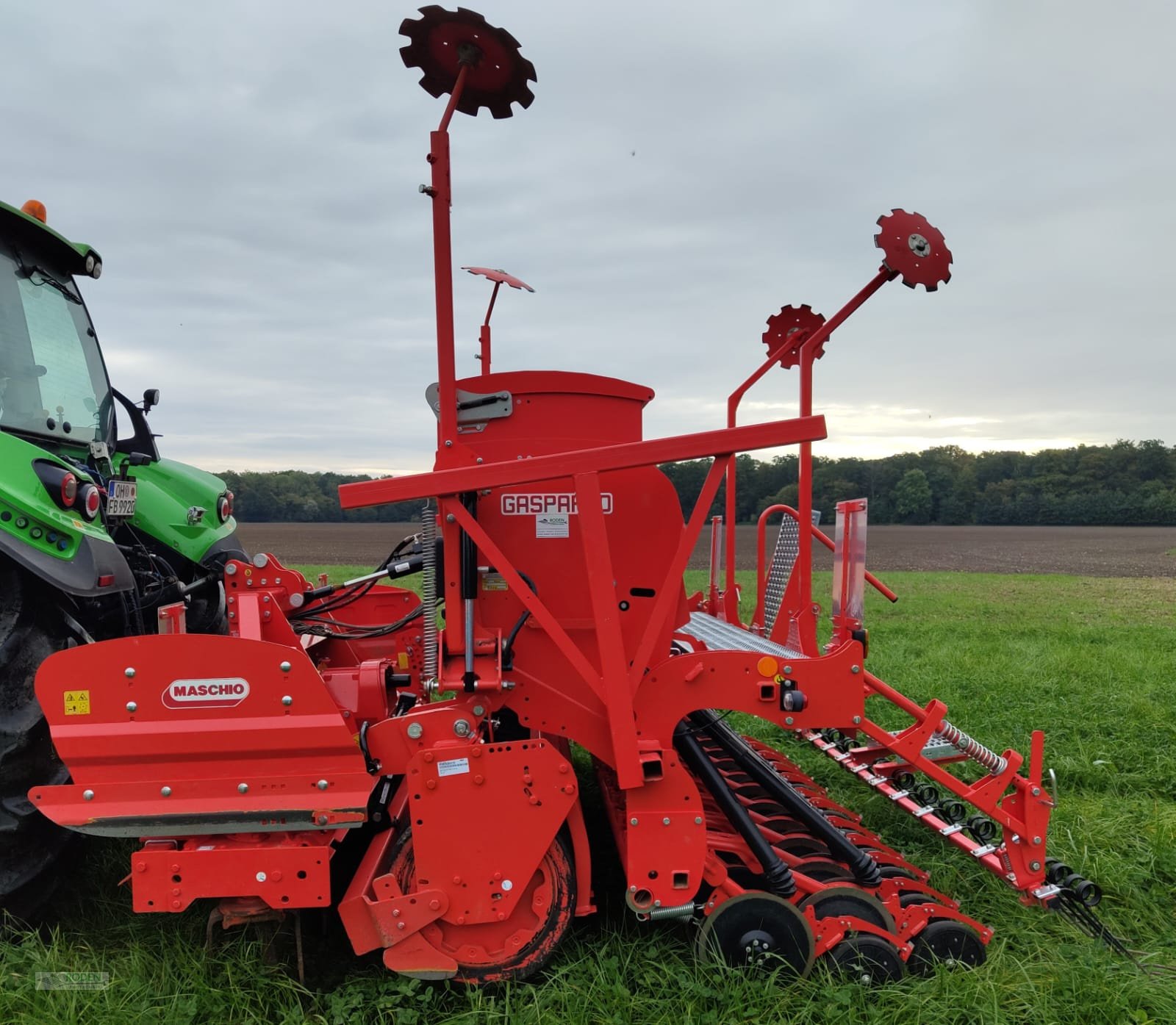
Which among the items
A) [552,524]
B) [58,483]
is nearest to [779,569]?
[552,524]

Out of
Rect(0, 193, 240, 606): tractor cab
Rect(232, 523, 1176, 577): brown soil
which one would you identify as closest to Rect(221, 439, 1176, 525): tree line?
Rect(232, 523, 1176, 577): brown soil

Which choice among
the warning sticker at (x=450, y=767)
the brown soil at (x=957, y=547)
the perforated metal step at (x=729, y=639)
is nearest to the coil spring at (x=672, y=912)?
the warning sticker at (x=450, y=767)

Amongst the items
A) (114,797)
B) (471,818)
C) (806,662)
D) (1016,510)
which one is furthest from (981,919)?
(1016,510)

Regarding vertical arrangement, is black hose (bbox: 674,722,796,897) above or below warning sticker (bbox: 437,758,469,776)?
below

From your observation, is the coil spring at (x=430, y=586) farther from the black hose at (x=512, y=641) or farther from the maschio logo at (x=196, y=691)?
the maschio logo at (x=196, y=691)

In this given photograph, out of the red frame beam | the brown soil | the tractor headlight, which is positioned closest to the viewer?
the red frame beam

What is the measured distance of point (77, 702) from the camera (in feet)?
7.75

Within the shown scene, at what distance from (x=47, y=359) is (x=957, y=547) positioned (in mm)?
34138

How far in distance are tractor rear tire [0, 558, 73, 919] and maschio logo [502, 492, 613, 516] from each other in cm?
Answer: 160

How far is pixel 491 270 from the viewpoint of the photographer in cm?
396

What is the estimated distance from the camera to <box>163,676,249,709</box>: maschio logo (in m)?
2.38

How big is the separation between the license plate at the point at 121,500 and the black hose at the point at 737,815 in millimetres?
2637

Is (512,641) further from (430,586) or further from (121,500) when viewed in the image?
(121,500)

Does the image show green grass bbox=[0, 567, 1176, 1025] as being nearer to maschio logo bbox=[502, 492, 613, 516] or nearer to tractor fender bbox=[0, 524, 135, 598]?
tractor fender bbox=[0, 524, 135, 598]
